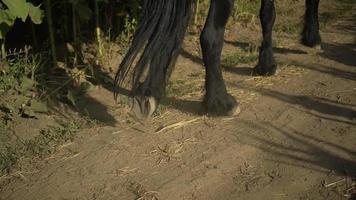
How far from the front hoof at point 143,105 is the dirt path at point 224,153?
275 millimetres

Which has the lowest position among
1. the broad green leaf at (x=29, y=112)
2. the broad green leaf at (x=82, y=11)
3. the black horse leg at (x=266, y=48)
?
the broad green leaf at (x=29, y=112)

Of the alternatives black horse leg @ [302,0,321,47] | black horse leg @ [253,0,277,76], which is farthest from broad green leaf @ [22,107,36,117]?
black horse leg @ [302,0,321,47]

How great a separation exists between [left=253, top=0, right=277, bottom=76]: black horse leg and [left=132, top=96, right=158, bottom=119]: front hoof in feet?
5.11

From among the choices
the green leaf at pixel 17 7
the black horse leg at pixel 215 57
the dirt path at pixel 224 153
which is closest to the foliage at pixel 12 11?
the green leaf at pixel 17 7

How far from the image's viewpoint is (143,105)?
3.23 m

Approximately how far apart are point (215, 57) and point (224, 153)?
2.36ft

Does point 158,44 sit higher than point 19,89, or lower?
higher

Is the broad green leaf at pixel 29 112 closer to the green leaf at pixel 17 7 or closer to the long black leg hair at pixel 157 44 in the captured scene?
the green leaf at pixel 17 7

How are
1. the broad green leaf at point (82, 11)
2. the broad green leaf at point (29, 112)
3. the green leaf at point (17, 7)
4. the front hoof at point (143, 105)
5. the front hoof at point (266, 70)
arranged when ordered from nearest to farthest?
1. the front hoof at point (143, 105)
2. the green leaf at point (17, 7)
3. the broad green leaf at point (29, 112)
4. the broad green leaf at point (82, 11)
5. the front hoof at point (266, 70)

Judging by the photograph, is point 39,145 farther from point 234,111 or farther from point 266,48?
point 266,48

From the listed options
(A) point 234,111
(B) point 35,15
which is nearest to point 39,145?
(B) point 35,15

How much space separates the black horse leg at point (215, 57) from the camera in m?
3.36

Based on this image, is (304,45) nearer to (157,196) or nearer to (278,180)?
(278,180)

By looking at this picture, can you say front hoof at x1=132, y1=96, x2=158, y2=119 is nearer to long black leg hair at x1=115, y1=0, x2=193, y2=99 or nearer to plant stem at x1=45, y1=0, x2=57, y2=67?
long black leg hair at x1=115, y1=0, x2=193, y2=99
